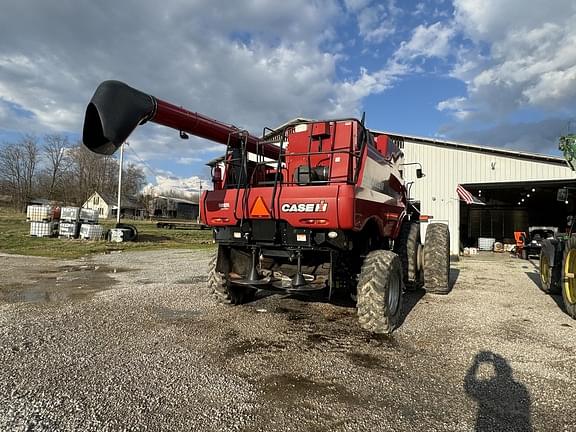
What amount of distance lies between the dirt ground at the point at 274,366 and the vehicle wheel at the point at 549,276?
94cm

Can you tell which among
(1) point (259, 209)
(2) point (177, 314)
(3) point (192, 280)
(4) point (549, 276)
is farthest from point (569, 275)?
(3) point (192, 280)

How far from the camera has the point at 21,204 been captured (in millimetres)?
67625

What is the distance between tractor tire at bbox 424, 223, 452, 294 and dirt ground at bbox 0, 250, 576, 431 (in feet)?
2.86

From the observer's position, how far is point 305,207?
5047 millimetres

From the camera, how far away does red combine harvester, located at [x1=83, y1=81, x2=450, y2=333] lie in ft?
15.8

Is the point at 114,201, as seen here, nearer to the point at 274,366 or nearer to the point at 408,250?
the point at 408,250

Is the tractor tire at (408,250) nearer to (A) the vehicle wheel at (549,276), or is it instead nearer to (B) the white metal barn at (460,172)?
(A) the vehicle wheel at (549,276)

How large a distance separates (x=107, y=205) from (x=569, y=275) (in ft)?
236

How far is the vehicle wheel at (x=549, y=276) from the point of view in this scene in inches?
328

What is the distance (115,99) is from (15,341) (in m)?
3.12

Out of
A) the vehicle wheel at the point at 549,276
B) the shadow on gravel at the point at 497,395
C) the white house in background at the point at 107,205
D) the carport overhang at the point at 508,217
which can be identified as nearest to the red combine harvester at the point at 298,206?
the shadow on gravel at the point at 497,395

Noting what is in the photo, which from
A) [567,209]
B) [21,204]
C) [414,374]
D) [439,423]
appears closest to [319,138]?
[414,374]

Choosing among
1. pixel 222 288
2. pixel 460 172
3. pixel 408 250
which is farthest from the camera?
pixel 460 172

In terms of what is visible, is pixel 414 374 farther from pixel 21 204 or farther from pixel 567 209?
pixel 21 204
